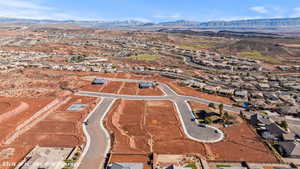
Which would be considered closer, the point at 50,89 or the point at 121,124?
the point at 121,124

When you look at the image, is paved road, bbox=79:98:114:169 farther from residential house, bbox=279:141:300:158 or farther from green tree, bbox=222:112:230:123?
residential house, bbox=279:141:300:158

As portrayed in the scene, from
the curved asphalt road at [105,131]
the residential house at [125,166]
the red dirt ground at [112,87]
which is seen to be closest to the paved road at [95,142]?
the curved asphalt road at [105,131]

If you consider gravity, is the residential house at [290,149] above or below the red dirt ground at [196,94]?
below

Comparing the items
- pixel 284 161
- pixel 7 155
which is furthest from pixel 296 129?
pixel 7 155

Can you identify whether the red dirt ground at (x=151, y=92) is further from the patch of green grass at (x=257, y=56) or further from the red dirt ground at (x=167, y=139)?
the patch of green grass at (x=257, y=56)

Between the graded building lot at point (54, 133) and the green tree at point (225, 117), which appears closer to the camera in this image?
the graded building lot at point (54, 133)

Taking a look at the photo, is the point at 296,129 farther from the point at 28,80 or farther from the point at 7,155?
the point at 28,80
